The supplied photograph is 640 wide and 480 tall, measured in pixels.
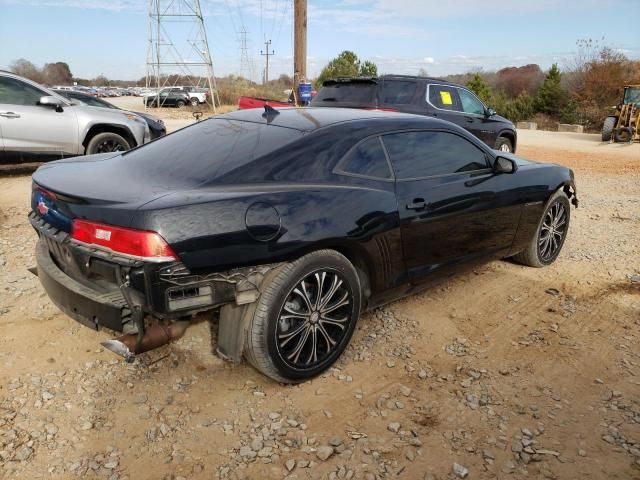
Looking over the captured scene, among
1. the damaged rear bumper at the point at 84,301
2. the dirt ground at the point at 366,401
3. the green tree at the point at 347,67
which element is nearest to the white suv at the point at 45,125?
the dirt ground at the point at 366,401

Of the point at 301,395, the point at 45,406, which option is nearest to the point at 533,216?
the point at 301,395

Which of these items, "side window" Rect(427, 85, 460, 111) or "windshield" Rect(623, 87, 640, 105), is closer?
"side window" Rect(427, 85, 460, 111)

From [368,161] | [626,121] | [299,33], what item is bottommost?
[368,161]

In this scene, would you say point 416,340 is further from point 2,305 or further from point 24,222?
point 24,222

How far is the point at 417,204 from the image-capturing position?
327cm

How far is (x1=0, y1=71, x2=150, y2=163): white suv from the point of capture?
24.7 ft

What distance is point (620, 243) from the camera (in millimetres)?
5699

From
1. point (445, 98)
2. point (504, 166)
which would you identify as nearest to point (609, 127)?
point (445, 98)

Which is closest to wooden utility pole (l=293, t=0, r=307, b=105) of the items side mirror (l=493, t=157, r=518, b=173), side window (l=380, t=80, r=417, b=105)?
side window (l=380, t=80, r=417, b=105)

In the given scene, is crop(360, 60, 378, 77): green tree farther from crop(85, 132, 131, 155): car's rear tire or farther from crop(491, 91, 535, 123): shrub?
crop(85, 132, 131, 155): car's rear tire

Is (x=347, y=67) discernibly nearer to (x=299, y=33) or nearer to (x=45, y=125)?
(x=299, y=33)

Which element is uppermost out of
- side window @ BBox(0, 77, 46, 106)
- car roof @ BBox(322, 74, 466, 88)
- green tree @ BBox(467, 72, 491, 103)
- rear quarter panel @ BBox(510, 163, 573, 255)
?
green tree @ BBox(467, 72, 491, 103)

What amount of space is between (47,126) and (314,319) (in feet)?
22.1

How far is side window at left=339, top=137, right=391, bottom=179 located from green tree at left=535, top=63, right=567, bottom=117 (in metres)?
31.1
